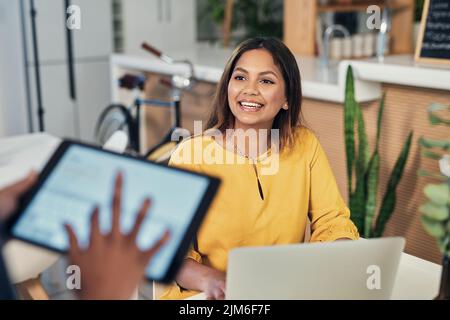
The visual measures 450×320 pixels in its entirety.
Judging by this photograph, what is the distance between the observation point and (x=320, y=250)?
2.30 ft

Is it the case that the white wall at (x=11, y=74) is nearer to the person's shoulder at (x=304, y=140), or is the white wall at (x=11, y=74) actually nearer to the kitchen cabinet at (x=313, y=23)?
the kitchen cabinet at (x=313, y=23)

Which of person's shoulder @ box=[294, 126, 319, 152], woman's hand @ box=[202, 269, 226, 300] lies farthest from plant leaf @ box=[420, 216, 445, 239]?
person's shoulder @ box=[294, 126, 319, 152]

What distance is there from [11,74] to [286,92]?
82.7 inches

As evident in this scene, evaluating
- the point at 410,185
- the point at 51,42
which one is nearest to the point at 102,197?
the point at 410,185

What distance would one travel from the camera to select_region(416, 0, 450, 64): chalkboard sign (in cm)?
169

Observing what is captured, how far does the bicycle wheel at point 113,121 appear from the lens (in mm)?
2467

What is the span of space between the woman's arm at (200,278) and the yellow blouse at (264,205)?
39mm

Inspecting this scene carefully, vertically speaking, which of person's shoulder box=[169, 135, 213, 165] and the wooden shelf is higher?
the wooden shelf

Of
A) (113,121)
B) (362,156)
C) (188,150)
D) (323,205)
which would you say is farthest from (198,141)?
(113,121)

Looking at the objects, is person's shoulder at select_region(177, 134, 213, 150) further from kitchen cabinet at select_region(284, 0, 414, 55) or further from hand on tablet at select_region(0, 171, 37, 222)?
kitchen cabinet at select_region(284, 0, 414, 55)

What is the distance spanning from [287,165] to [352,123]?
27.1 inches

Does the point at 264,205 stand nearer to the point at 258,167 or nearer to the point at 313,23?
the point at 258,167

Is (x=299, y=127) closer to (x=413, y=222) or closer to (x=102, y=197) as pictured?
(x=102, y=197)

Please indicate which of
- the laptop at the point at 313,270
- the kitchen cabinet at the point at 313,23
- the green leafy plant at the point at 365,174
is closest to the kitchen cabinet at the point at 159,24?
the kitchen cabinet at the point at 313,23
